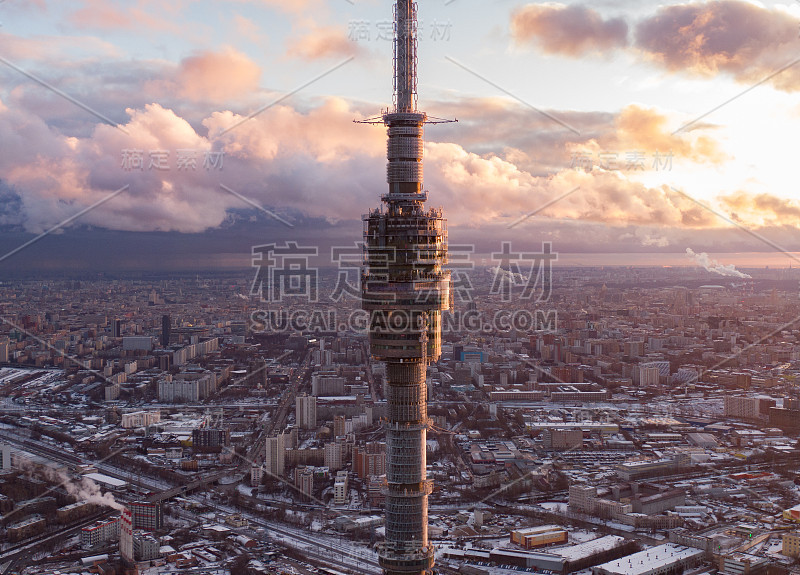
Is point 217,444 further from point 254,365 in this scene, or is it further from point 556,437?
point 254,365

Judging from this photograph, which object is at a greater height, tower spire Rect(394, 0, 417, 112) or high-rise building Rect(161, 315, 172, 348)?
tower spire Rect(394, 0, 417, 112)

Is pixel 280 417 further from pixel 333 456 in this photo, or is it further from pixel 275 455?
pixel 275 455

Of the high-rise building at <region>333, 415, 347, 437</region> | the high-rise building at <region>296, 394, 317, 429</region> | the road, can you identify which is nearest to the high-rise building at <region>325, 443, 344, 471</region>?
the road

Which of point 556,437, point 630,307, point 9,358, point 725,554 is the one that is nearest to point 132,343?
point 9,358

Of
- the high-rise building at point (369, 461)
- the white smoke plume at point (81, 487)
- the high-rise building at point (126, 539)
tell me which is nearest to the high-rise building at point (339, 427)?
the high-rise building at point (369, 461)

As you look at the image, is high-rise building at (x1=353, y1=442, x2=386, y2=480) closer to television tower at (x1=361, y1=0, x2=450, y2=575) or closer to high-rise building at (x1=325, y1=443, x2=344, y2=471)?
high-rise building at (x1=325, y1=443, x2=344, y2=471)

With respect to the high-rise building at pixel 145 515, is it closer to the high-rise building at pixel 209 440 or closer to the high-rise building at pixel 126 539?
the high-rise building at pixel 126 539
